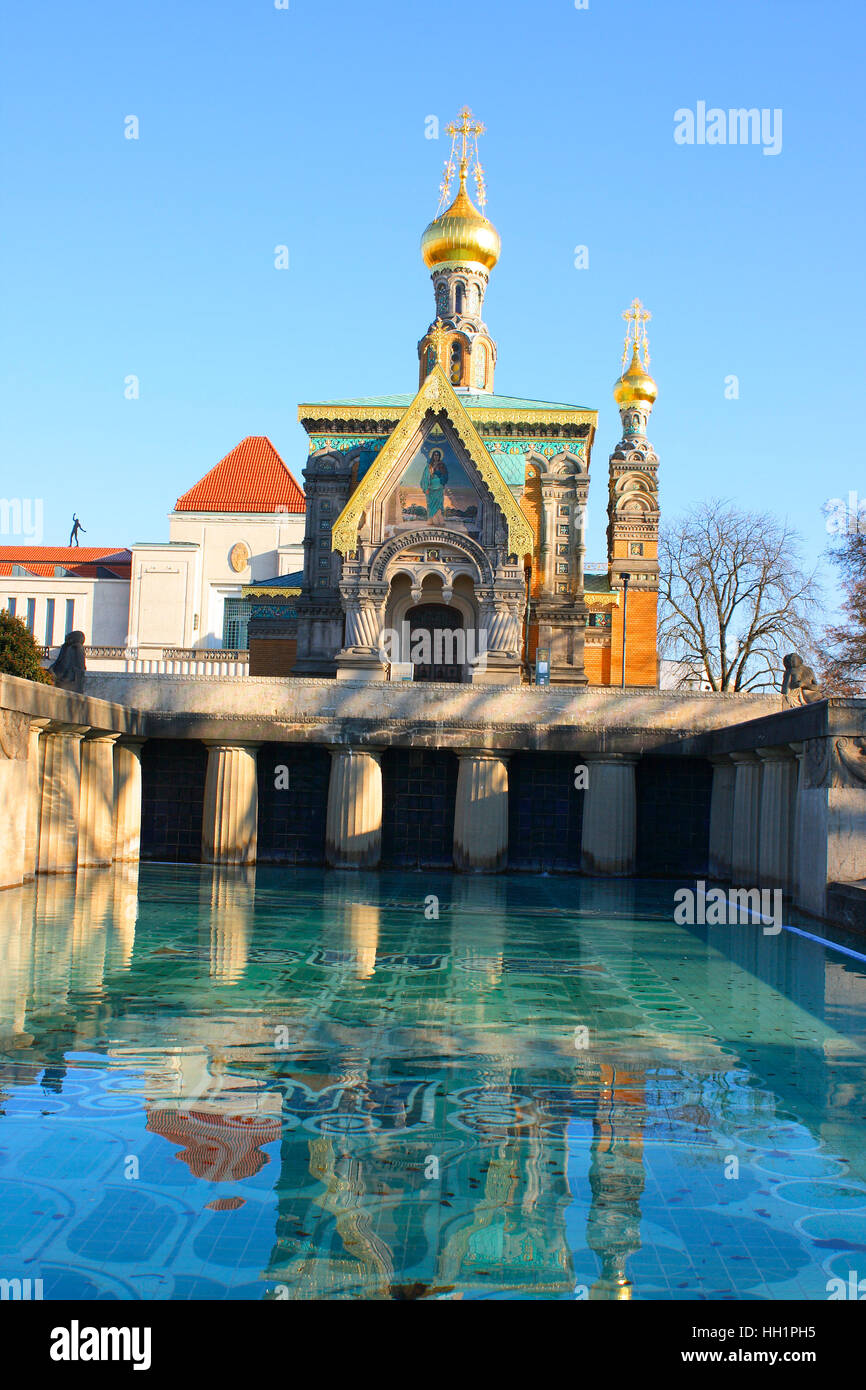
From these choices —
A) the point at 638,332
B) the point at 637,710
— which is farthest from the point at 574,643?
the point at 638,332

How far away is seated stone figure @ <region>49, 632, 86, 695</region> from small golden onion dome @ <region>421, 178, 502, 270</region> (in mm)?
28871

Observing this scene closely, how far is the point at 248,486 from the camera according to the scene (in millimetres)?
59281

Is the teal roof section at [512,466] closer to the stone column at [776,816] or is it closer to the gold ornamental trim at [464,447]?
the gold ornamental trim at [464,447]

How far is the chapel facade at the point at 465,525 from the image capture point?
3369cm

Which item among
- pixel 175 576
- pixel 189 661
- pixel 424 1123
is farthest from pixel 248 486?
pixel 424 1123

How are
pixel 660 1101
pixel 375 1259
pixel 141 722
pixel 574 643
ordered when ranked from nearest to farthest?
pixel 375 1259 → pixel 660 1101 → pixel 141 722 → pixel 574 643

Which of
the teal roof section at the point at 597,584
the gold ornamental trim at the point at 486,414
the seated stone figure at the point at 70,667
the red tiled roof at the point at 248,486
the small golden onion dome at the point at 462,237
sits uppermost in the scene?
the small golden onion dome at the point at 462,237

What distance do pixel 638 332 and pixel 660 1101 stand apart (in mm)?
50884

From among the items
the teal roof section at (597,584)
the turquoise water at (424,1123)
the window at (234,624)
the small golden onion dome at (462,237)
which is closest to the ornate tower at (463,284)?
the small golden onion dome at (462,237)

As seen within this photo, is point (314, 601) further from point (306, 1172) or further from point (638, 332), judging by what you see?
point (306, 1172)

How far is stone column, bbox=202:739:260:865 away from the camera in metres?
23.7

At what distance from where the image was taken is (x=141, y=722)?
23594mm

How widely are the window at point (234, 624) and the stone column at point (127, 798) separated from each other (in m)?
32.1

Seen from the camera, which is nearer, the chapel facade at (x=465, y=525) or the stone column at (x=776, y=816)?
the stone column at (x=776, y=816)
